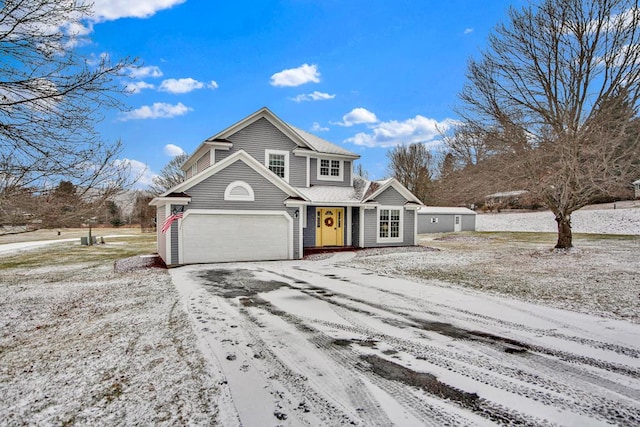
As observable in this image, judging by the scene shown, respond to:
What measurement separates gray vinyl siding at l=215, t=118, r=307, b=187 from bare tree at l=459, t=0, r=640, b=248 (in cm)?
828

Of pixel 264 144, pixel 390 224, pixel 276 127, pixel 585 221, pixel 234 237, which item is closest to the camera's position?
pixel 234 237

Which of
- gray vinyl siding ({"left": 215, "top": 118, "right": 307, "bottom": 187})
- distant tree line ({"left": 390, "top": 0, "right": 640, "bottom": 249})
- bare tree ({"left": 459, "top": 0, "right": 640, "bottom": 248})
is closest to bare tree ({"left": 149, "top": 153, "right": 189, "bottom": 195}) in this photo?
gray vinyl siding ({"left": 215, "top": 118, "right": 307, "bottom": 187})

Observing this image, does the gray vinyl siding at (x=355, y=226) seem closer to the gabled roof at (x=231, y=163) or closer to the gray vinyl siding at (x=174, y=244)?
the gabled roof at (x=231, y=163)

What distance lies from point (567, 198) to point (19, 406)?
16949 millimetres

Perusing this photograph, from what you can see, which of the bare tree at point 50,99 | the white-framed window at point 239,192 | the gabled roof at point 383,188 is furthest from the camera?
the gabled roof at point 383,188

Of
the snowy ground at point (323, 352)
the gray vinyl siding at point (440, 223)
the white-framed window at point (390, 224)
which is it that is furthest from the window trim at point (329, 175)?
the gray vinyl siding at point (440, 223)

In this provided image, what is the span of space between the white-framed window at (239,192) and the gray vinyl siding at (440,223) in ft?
74.2

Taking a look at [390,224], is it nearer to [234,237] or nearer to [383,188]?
[383,188]

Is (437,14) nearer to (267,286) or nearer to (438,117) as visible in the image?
(438,117)

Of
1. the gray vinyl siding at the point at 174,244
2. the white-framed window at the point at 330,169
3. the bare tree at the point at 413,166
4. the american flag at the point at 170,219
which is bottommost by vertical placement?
the gray vinyl siding at the point at 174,244

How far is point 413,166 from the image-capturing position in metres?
41.8

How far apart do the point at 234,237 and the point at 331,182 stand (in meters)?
7.30

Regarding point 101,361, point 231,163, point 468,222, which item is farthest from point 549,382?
point 468,222

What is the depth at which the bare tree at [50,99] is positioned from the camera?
182 inches
